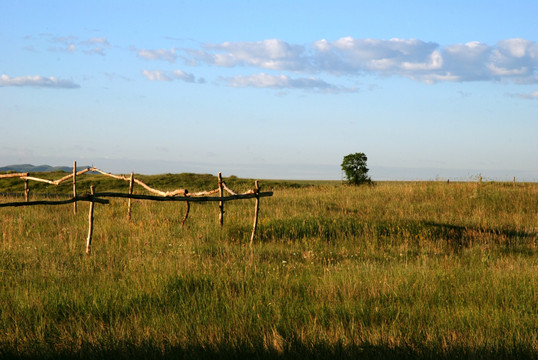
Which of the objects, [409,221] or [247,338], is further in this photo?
[409,221]

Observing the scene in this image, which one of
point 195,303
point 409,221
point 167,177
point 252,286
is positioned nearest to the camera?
point 195,303

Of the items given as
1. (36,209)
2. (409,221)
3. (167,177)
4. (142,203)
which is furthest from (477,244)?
(167,177)

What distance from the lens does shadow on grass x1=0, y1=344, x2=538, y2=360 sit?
4.50 m

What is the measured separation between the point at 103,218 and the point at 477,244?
10747mm

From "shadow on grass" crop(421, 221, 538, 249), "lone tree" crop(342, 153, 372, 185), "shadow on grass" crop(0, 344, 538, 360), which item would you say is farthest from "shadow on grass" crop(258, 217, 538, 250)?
"lone tree" crop(342, 153, 372, 185)

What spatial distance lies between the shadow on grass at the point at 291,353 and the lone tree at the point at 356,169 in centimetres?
4336

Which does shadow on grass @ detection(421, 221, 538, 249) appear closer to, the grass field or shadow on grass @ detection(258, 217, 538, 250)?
shadow on grass @ detection(258, 217, 538, 250)

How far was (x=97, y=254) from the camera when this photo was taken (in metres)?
9.97

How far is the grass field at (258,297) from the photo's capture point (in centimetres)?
475

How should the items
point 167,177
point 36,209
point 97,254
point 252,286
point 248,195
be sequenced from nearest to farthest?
point 252,286 < point 97,254 < point 248,195 < point 36,209 < point 167,177

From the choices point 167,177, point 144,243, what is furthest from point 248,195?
point 167,177

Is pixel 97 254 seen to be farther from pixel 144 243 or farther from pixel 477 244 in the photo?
pixel 477 244

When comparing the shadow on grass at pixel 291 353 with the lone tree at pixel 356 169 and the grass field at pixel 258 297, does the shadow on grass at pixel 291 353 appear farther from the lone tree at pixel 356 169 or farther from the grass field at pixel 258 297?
the lone tree at pixel 356 169

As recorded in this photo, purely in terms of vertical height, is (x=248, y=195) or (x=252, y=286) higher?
(x=248, y=195)
